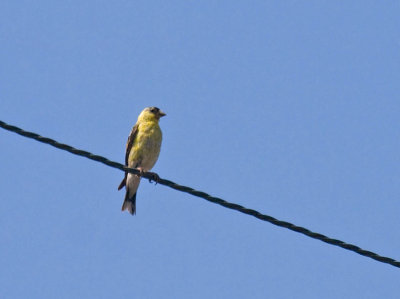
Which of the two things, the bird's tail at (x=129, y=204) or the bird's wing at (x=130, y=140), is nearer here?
the bird's wing at (x=130, y=140)

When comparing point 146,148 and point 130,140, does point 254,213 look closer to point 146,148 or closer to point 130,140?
point 146,148

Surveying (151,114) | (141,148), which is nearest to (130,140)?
(141,148)

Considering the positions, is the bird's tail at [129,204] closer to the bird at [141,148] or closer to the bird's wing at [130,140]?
the bird at [141,148]

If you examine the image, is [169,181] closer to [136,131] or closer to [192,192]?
[192,192]

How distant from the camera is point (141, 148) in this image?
12430 mm

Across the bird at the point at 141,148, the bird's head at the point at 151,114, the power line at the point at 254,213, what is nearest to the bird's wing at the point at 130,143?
the bird at the point at 141,148

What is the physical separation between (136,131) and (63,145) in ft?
21.3

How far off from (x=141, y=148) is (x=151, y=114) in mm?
875

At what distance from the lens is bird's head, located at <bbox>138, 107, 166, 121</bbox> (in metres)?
13.0

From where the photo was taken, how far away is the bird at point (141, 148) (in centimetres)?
1245

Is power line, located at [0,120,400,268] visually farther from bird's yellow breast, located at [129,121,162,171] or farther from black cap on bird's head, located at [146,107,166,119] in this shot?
black cap on bird's head, located at [146,107,166,119]

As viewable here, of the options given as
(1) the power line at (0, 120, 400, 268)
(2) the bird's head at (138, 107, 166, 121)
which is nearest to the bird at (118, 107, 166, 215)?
(2) the bird's head at (138, 107, 166, 121)

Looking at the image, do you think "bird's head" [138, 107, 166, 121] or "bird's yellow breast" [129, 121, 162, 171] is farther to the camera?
"bird's head" [138, 107, 166, 121]

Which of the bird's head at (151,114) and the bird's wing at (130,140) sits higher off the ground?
the bird's head at (151,114)
